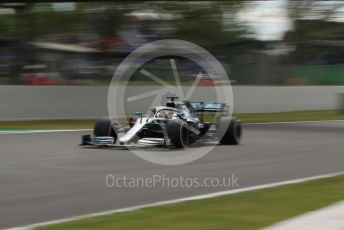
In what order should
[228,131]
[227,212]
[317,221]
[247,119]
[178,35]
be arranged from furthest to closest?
[178,35] < [247,119] < [228,131] < [227,212] < [317,221]

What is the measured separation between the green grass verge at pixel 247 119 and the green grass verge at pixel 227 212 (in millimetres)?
11820

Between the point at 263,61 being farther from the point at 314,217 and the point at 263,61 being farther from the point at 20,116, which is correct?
the point at 314,217

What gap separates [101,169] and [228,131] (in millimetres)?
4505

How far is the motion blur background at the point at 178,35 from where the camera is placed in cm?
2548

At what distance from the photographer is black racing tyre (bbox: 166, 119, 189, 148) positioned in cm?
1228

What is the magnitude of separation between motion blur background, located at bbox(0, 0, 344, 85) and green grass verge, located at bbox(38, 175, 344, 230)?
16057 mm

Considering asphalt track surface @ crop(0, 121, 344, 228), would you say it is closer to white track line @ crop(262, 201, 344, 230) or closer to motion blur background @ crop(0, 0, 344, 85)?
white track line @ crop(262, 201, 344, 230)

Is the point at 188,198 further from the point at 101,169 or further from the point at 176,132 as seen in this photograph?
the point at 176,132

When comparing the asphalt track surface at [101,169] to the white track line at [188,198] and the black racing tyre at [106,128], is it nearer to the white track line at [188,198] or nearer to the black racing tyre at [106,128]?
the white track line at [188,198]

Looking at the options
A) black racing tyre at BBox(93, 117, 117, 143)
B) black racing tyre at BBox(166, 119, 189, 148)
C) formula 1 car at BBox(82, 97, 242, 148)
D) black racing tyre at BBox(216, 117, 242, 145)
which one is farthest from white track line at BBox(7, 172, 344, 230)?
black racing tyre at BBox(93, 117, 117, 143)

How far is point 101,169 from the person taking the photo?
33.0ft

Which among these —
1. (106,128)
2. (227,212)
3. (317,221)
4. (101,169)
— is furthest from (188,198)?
(106,128)

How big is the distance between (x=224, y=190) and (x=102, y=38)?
21603mm

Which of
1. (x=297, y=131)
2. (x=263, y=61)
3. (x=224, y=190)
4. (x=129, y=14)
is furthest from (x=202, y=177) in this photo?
(x=129, y=14)
